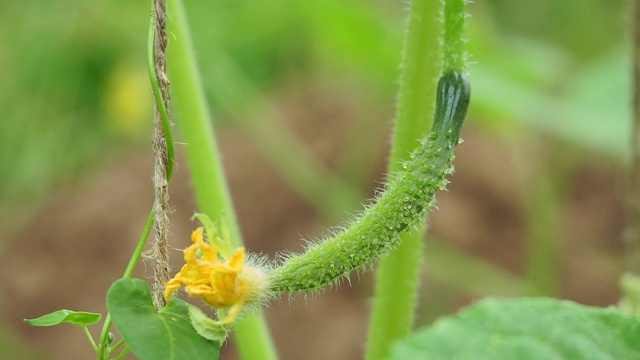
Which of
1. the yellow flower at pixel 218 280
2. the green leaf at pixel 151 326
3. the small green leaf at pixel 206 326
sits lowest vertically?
the green leaf at pixel 151 326

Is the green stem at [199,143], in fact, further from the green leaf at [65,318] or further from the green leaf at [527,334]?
the green leaf at [527,334]

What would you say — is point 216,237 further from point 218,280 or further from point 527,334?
point 527,334

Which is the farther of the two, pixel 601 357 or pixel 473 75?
pixel 473 75

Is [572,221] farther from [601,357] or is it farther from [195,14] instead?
[601,357]

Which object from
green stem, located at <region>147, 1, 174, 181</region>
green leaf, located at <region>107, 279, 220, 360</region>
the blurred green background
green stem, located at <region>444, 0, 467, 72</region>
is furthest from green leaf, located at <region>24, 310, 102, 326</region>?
the blurred green background

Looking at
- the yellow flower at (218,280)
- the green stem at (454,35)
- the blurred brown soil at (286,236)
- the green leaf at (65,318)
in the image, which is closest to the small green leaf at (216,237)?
the yellow flower at (218,280)

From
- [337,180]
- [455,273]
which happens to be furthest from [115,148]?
[455,273]

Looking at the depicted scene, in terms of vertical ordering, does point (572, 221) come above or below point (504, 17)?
below
